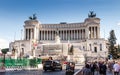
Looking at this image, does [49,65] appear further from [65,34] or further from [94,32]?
[65,34]

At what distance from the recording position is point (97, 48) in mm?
120688

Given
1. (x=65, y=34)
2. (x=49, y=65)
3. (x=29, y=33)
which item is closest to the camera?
(x=49, y=65)

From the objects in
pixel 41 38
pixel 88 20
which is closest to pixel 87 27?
pixel 88 20

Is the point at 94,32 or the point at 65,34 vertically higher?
the point at 94,32

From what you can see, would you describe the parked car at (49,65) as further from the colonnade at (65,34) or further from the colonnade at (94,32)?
the colonnade at (65,34)

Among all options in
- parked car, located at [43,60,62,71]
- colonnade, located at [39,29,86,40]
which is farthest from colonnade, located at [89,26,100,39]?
parked car, located at [43,60,62,71]

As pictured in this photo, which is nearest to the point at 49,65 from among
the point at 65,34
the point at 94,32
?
the point at 94,32

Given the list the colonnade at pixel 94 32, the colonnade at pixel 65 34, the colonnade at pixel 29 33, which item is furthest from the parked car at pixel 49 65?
the colonnade at pixel 65 34

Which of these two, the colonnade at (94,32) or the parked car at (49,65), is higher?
the colonnade at (94,32)

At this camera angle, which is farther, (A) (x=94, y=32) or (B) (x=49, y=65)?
(A) (x=94, y=32)

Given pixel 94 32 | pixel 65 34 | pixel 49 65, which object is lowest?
pixel 49 65

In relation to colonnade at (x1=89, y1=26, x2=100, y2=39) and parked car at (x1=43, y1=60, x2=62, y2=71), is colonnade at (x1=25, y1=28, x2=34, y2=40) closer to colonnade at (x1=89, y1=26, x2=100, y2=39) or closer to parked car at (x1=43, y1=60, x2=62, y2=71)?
colonnade at (x1=89, y1=26, x2=100, y2=39)

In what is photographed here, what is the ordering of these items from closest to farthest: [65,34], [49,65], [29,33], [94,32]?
[49,65], [94,32], [29,33], [65,34]

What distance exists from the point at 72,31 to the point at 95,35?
15476mm
